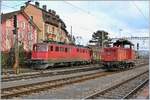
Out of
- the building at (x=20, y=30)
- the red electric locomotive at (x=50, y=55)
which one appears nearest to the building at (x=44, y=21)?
the building at (x=20, y=30)

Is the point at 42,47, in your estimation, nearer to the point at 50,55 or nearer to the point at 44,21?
the point at 50,55

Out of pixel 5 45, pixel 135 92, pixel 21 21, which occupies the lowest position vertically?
pixel 135 92

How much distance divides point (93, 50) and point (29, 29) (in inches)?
596

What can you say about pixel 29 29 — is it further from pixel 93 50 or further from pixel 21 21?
pixel 93 50

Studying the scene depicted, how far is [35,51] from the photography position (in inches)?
1663

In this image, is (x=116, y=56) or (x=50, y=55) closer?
(x=116, y=56)

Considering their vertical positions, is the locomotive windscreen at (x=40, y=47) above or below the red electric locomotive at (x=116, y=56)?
above

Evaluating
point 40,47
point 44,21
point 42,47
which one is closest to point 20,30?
point 44,21

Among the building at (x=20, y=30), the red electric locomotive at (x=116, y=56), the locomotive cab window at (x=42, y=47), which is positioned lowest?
the red electric locomotive at (x=116, y=56)

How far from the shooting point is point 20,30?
65.1 m

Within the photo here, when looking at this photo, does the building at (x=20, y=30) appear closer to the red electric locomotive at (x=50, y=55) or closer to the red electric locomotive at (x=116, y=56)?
the red electric locomotive at (x=50, y=55)

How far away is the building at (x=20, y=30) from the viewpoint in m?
56.3

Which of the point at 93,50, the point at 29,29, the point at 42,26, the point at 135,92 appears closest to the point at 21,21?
the point at 29,29

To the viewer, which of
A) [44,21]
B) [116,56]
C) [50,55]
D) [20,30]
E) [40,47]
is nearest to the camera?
[116,56]
